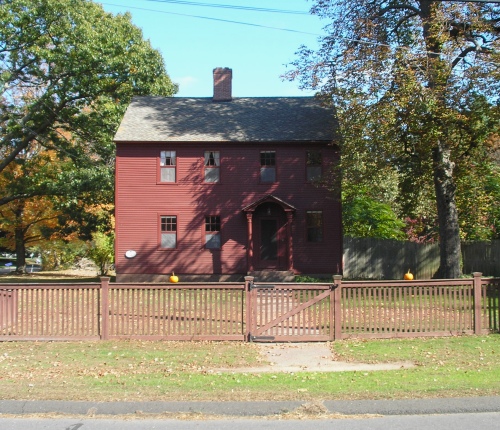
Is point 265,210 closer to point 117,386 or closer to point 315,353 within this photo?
point 315,353

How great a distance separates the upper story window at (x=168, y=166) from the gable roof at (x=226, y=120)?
31.7 inches

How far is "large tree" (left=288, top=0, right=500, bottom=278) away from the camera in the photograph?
19161 mm

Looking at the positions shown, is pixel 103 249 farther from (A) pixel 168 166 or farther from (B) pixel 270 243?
(B) pixel 270 243

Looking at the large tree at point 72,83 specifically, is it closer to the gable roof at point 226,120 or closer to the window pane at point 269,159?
the gable roof at point 226,120

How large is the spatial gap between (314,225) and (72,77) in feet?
48.5

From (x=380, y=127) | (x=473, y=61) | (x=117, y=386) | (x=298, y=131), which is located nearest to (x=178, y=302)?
(x=117, y=386)

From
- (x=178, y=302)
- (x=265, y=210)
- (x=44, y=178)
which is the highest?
(x=44, y=178)

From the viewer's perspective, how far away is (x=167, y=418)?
277 inches

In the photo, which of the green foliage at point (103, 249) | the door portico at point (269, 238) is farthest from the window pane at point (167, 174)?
the green foliage at point (103, 249)

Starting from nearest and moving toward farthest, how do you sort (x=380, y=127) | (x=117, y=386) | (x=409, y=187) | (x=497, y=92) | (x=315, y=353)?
(x=117, y=386), (x=315, y=353), (x=497, y=92), (x=380, y=127), (x=409, y=187)

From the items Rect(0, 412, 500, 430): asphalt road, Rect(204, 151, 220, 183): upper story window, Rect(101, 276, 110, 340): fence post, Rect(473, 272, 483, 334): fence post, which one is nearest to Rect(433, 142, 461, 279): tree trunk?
Rect(204, 151, 220, 183): upper story window

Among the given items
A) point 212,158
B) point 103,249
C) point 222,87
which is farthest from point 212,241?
point 103,249

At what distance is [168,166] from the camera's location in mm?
27188

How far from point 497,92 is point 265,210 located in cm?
1152
